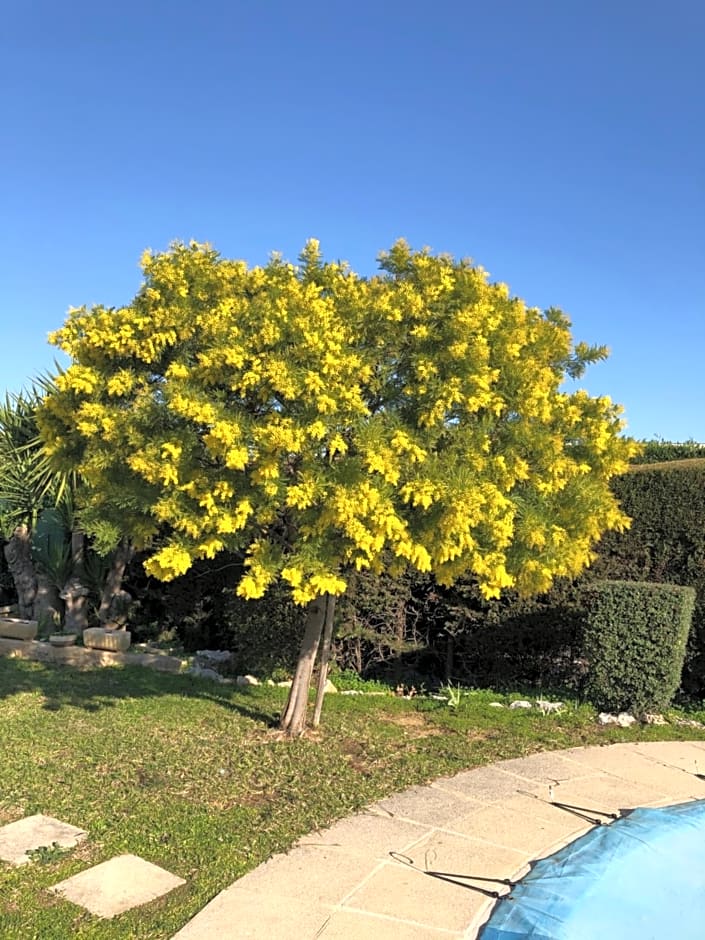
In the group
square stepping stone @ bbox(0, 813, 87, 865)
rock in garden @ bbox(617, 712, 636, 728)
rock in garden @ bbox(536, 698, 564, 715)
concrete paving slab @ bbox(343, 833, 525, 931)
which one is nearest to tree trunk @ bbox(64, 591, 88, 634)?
rock in garden @ bbox(536, 698, 564, 715)

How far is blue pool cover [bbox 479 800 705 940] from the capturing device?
400cm

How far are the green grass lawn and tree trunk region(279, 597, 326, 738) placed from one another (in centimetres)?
19

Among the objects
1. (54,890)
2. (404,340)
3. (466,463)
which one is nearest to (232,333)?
(404,340)

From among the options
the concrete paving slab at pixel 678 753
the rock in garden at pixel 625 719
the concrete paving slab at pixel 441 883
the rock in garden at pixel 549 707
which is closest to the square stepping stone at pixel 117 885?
the concrete paving slab at pixel 441 883

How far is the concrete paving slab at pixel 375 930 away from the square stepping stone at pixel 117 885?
94 centimetres

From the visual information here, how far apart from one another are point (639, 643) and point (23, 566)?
32.5 feet

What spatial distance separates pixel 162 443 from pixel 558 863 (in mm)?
3723

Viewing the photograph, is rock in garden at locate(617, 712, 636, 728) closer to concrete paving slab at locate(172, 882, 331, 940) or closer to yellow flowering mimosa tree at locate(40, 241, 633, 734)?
yellow flowering mimosa tree at locate(40, 241, 633, 734)

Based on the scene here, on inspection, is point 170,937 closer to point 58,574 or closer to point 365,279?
point 365,279

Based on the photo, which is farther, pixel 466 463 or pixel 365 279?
pixel 365 279

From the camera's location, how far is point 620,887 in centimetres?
457

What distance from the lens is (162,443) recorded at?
5.38m

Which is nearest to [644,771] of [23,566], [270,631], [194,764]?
[194,764]

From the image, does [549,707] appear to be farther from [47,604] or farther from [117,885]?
[47,604]
